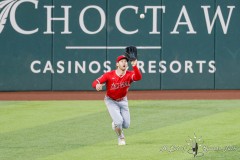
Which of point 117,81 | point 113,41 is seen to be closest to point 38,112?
point 113,41

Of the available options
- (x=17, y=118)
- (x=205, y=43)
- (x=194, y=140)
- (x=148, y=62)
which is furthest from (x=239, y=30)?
(x=194, y=140)

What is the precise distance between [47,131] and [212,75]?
9.41m

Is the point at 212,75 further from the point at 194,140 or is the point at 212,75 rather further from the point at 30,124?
the point at 194,140

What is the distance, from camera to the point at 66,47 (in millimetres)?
23922

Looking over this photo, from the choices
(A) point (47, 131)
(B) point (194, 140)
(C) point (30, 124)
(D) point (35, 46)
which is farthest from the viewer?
(D) point (35, 46)

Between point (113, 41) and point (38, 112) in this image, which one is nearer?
point (38, 112)

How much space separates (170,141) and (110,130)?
199 cm

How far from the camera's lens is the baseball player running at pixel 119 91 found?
13.7 metres

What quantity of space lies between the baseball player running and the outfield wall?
10.0 meters

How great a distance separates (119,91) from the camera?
45.6 feet

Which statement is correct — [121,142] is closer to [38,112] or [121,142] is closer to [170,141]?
[170,141]

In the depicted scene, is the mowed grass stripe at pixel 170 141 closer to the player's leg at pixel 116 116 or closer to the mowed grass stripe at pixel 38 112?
the player's leg at pixel 116 116

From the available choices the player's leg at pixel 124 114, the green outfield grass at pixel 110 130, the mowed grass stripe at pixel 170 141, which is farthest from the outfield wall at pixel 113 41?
the player's leg at pixel 124 114

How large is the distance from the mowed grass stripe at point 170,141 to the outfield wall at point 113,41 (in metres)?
6.25
